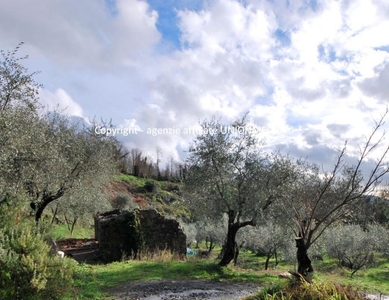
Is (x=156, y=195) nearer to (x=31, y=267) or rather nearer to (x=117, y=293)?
(x=117, y=293)

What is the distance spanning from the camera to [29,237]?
6070mm

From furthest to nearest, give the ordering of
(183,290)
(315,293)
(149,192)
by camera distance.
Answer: (149,192)
(183,290)
(315,293)

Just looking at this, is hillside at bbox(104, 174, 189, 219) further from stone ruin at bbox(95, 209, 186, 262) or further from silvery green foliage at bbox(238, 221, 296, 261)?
stone ruin at bbox(95, 209, 186, 262)

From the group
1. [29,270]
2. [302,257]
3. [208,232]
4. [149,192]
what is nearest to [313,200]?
[302,257]

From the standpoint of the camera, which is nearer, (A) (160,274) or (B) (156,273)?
(A) (160,274)

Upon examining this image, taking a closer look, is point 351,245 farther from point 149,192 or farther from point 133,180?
point 133,180

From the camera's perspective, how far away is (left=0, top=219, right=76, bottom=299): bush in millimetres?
5699

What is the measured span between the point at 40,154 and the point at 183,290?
721cm

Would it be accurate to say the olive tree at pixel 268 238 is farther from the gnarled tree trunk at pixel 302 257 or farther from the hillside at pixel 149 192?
the hillside at pixel 149 192

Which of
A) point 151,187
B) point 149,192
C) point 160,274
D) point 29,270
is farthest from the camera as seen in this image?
point 151,187

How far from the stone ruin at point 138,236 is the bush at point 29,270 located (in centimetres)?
1161

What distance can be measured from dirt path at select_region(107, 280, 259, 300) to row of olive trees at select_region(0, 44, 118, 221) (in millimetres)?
3595

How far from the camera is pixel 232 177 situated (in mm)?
14906

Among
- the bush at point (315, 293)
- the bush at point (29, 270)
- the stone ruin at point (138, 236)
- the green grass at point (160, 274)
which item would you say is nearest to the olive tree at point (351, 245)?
the green grass at point (160, 274)
